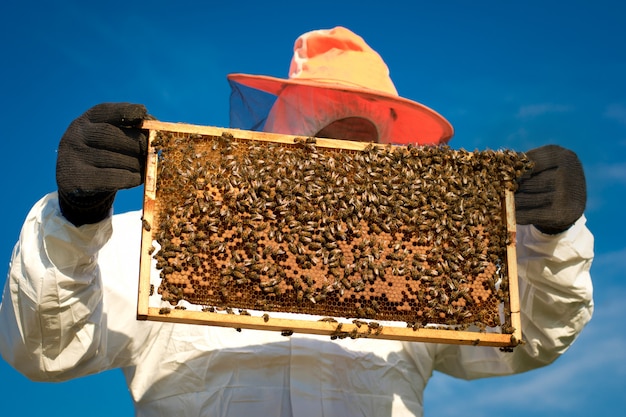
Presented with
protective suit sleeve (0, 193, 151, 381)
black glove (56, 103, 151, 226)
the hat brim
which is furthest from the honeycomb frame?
the hat brim

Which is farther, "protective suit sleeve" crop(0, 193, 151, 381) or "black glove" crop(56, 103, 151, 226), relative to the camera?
"protective suit sleeve" crop(0, 193, 151, 381)

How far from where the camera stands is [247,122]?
22.4 feet

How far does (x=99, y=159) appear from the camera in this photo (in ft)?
15.0

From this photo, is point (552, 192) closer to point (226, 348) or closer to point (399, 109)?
point (399, 109)

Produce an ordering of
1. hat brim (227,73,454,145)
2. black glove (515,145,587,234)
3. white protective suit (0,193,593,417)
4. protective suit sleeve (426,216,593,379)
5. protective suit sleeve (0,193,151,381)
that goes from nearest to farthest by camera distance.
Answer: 1. protective suit sleeve (0,193,151,381)
2. white protective suit (0,193,593,417)
3. black glove (515,145,587,234)
4. protective suit sleeve (426,216,593,379)
5. hat brim (227,73,454,145)

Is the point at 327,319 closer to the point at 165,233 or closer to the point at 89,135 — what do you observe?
the point at 165,233

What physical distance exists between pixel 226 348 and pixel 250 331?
0.67ft

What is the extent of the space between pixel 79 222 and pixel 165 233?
1.74 ft

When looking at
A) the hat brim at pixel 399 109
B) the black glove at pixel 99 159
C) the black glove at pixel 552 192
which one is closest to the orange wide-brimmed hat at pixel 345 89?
the hat brim at pixel 399 109

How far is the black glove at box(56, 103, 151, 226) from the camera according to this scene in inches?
177

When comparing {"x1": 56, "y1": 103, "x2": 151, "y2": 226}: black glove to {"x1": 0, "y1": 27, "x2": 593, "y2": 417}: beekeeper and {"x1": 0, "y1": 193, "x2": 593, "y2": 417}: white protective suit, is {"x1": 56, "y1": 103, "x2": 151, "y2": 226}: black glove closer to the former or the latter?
{"x1": 0, "y1": 27, "x2": 593, "y2": 417}: beekeeper

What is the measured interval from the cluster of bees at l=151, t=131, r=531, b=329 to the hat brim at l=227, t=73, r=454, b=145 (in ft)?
3.92

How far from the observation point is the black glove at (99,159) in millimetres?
4496

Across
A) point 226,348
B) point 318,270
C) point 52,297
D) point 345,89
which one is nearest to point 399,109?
point 345,89
